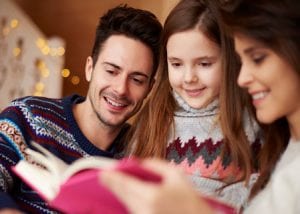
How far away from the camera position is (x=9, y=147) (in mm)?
1315

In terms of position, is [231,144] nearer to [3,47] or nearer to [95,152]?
[95,152]

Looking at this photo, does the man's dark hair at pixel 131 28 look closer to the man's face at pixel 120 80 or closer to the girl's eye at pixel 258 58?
the man's face at pixel 120 80

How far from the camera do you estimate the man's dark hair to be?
1545 mm

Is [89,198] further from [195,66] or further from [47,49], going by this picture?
[47,49]

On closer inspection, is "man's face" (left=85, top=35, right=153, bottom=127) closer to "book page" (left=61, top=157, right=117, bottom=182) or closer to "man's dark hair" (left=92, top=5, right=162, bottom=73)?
"man's dark hair" (left=92, top=5, right=162, bottom=73)

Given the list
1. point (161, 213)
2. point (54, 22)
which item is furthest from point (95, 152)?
point (54, 22)

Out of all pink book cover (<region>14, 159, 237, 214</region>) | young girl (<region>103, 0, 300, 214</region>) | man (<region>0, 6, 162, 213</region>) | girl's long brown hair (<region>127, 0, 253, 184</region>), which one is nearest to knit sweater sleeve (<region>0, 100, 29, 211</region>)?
man (<region>0, 6, 162, 213</region>)

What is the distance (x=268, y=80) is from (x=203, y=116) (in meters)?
0.43

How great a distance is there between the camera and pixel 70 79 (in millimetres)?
3332

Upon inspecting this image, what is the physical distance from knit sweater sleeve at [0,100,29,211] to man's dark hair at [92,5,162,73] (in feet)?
1.32

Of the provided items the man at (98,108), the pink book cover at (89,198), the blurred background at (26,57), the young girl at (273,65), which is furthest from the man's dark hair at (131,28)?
the blurred background at (26,57)

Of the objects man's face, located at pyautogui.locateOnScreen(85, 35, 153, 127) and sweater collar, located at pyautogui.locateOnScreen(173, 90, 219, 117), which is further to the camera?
man's face, located at pyautogui.locateOnScreen(85, 35, 153, 127)

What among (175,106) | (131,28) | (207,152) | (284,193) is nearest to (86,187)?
(284,193)

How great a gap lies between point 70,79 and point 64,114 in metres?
1.88
